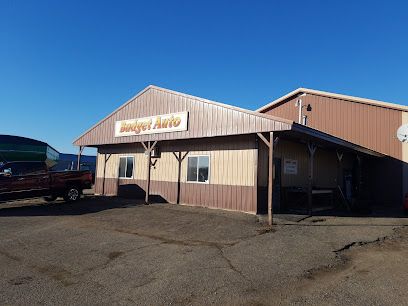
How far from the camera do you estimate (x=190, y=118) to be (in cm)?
1534

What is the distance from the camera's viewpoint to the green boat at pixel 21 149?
106 ft

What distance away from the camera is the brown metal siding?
21078mm

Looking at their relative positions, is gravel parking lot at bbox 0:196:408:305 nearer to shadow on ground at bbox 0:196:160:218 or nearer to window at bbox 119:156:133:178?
shadow on ground at bbox 0:196:160:218

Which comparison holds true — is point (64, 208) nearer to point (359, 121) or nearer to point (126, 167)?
point (126, 167)

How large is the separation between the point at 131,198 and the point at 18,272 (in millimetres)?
12757

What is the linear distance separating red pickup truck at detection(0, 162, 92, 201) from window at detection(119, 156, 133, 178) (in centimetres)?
234

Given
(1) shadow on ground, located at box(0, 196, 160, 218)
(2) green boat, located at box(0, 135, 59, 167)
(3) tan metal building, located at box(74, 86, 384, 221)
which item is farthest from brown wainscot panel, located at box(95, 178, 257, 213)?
(2) green boat, located at box(0, 135, 59, 167)

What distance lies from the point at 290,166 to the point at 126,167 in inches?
368

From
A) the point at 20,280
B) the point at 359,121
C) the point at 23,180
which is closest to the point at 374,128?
the point at 359,121

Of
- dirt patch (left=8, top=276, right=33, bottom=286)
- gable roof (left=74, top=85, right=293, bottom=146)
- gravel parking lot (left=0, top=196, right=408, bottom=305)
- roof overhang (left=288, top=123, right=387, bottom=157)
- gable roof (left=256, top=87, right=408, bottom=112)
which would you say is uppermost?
gable roof (left=256, top=87, right=408, bottom=112)

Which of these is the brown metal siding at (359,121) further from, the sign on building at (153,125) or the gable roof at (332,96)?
the sign on building at (153,125)

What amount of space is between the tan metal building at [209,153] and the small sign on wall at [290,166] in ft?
0.15

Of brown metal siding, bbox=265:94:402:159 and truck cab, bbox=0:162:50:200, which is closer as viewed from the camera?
truck cab, bbox=0:162:50:200

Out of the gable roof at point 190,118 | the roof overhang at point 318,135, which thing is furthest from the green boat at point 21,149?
the roof overhang at point 318,135
